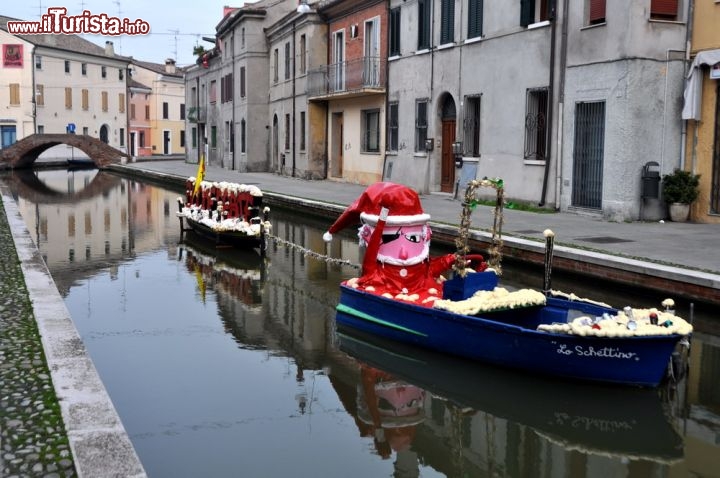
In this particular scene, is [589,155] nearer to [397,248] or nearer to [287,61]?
[397,248]

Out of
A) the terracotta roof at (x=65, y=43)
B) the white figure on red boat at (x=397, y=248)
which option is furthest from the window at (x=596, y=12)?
the terracotta roof at (x=65, y=43)

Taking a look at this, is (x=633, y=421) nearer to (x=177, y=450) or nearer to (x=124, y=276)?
(x=177, y=450)

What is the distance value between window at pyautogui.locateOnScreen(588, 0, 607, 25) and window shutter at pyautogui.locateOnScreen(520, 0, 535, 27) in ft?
7.13

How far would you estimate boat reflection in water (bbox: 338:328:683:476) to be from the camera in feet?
22.3

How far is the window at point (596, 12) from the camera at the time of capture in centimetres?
1881

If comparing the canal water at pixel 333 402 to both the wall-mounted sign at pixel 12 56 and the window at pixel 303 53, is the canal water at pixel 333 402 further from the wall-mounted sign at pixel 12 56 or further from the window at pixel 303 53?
the wall-mounted sign at pixel 12 56

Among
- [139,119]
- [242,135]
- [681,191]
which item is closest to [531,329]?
[681,191]

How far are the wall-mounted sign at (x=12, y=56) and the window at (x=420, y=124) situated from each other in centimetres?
4623

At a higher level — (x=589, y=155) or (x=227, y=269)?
(x=589, y=155)

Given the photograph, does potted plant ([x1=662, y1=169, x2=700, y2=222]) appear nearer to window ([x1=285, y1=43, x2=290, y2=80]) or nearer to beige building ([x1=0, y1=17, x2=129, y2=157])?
window ([x1=285, y1=43, x2=290, y2=80])

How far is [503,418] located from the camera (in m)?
7.68

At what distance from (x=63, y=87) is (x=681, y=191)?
2322 inches

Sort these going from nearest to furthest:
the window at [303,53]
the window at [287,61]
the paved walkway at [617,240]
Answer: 1. the paved walkway at [617,240]
2. the window at [303,53]
3. the window at [287,61]

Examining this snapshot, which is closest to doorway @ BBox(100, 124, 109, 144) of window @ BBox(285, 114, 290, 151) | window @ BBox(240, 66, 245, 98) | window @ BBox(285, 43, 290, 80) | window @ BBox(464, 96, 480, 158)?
window @ BBox(240, 66, 245, 98)
